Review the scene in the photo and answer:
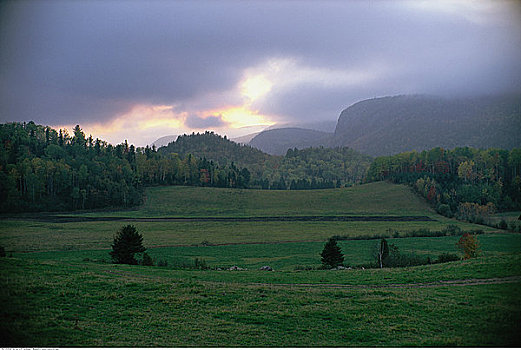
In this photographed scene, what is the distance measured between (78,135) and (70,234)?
120620mm

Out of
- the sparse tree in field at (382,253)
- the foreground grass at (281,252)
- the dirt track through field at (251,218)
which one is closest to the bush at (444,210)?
the dirt track through field at (251,218)

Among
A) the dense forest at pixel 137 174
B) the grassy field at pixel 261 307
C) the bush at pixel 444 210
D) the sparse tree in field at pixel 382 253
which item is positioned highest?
the dense forest at pixel 137 174

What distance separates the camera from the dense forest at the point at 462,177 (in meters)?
104

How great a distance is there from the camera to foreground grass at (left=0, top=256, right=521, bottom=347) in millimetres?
12883

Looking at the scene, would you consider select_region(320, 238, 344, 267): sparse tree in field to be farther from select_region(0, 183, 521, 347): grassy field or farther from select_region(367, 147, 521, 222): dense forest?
select_region(367, 147, 521, 222): dense forest

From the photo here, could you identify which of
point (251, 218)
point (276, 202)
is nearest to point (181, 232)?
point (251, 218)

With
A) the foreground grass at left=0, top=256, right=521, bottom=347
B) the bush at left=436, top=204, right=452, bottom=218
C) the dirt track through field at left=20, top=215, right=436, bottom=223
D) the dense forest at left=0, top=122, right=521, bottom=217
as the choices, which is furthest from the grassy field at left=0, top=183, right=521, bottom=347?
the bush at left=436, top=204, right=452, bottom=218

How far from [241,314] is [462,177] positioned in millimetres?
142132

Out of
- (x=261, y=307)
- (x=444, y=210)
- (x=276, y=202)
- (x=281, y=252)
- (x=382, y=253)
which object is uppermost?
(x=261, y=307)

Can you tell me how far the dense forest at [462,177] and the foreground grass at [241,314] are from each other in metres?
85.6

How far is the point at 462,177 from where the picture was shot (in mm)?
134875

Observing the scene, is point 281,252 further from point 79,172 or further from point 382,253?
point 79,172

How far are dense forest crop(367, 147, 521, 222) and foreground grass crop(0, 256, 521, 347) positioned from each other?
281ft

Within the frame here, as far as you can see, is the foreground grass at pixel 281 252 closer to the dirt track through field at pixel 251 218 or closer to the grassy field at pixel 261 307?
the grassy field at pixel 261 307
